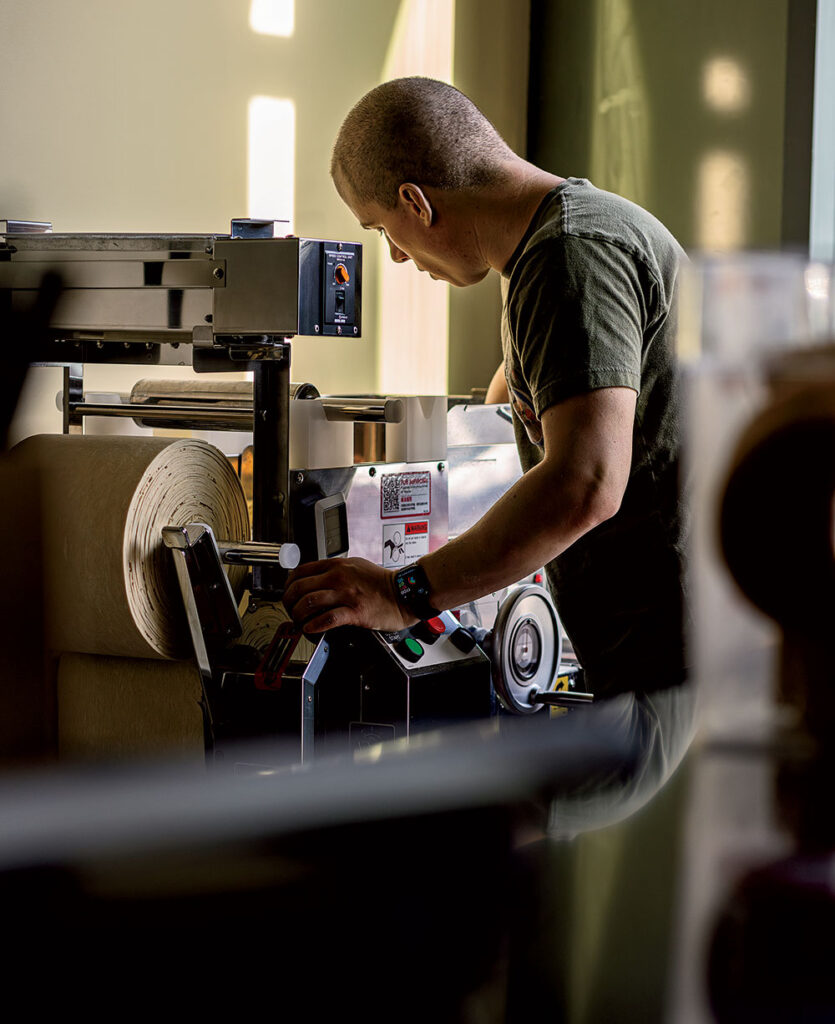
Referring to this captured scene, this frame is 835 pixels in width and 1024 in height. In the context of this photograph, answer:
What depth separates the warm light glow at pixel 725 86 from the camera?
3965 millimetres

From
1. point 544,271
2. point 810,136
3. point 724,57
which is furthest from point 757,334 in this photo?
point 724,57

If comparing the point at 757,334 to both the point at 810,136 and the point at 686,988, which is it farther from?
the point at 810,136

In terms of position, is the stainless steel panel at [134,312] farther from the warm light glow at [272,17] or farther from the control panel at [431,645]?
the warm light glow at [272,17]

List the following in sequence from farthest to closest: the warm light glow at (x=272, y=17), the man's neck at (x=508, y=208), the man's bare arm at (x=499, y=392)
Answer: the warm light glow at (x=272, y=17)
the man's bare arm at (x=499, y=392)
the man's neck at (x=508, y=208)

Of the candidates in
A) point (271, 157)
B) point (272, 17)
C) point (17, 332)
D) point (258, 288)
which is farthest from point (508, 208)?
point (272, 17)

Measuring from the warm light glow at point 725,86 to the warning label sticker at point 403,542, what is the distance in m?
2.61

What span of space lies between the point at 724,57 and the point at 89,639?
3185mm

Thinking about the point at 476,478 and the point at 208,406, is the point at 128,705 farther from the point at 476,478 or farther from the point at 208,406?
the point at 476,478

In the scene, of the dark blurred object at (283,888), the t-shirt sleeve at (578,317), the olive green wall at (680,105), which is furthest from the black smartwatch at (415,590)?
the olive green wall at (680,105)

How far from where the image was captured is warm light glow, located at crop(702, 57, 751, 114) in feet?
13.0

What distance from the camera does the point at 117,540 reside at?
1.62 metres

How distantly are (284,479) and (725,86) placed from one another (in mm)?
2945

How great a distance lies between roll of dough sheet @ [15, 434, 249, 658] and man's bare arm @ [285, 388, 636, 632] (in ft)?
0.66

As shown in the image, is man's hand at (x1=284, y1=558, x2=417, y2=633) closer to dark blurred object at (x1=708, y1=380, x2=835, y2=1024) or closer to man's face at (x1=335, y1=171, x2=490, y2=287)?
man's face at (x1=335, y1=171, x2=490, y2=287)
